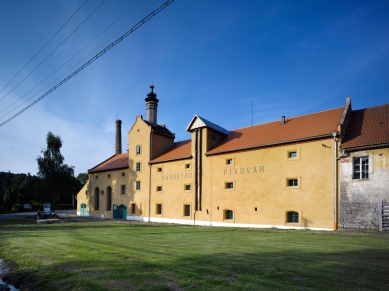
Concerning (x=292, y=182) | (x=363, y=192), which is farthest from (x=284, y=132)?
(x=363, y=192)

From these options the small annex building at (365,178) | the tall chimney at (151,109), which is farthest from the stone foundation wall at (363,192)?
the tall chimney at (151,109)

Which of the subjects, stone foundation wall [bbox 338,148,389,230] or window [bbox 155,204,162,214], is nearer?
stone foundation wall [bbox 338,148,389,230]

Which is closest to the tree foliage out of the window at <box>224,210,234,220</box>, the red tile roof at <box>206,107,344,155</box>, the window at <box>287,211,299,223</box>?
the red tile roof at <box>206,107,344,155</box>

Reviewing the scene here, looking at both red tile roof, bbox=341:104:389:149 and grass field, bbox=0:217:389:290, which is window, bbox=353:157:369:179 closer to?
red tile roof, bbox=341:104:389:149

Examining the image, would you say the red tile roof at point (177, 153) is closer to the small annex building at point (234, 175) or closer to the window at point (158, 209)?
the small annex building at point (234, 175)

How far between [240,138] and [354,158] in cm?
1136

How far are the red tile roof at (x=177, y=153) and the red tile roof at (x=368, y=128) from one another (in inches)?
621

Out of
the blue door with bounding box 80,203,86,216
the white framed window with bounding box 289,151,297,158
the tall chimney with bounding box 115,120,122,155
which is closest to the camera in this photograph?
the white framed window with bounding box 289,151,297,158

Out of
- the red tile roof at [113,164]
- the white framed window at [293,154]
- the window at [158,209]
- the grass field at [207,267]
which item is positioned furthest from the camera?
the red tile roof at [113,164]

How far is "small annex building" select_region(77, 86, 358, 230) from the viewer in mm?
21156

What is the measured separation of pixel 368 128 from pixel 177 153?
19.8m

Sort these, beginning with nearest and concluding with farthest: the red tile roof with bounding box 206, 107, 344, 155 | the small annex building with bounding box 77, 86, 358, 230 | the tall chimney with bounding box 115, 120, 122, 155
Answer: the small annex building with bounding box 77, 86, 358, 230 < the red tile roof with bounding box 206, 107, 344, 155 < the tall chimney with bounding box 115, 120, 122, 155

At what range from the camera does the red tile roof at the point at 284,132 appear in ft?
73.5

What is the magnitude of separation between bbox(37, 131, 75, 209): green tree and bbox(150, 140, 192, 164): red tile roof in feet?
52.0
